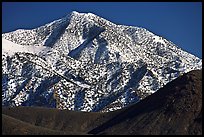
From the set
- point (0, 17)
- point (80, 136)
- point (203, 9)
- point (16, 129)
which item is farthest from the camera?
point (16, 129)

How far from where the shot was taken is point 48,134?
164 meters

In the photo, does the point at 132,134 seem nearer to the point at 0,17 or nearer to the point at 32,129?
the point at 32,129

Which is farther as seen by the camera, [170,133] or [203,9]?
[170,133]

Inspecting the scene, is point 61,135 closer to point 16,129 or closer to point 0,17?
point 16,129

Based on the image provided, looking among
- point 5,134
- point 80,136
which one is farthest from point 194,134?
point 5,134

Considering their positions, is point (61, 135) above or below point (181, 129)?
below

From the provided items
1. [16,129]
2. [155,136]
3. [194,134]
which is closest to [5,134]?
[16,129]

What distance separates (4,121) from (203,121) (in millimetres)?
63754

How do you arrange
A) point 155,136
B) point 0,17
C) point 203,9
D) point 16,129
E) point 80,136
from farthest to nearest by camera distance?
point 155,136 < point 16,129 < point 80,136 < point 203,9 < point 0,17

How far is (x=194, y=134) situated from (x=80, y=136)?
46.7 m

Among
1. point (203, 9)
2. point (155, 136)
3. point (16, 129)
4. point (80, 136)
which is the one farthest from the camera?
point (155, 136)

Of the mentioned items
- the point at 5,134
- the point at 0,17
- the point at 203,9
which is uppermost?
the point at 203,9

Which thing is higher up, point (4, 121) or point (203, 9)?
point (203, 9)

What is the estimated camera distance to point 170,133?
19375 cm
